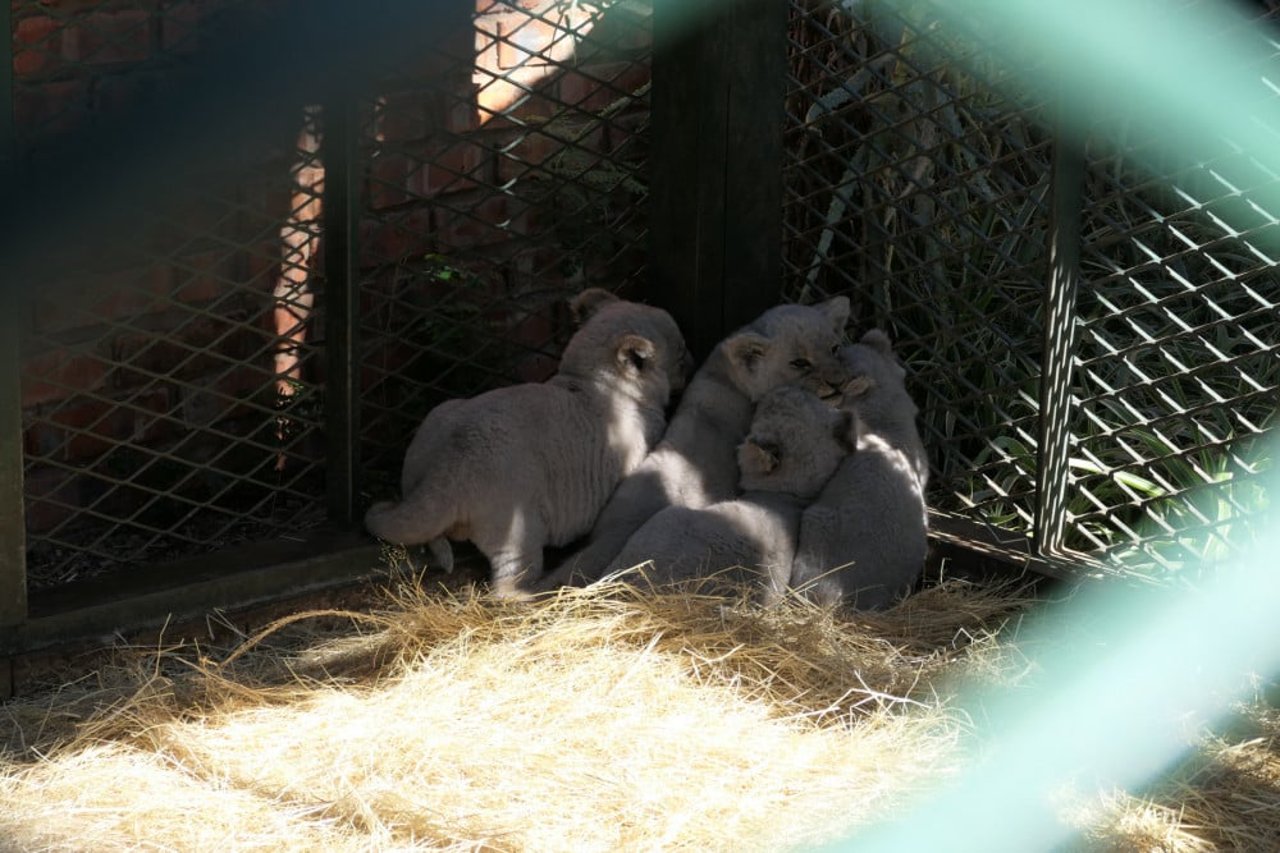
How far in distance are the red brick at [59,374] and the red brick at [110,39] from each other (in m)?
0.91

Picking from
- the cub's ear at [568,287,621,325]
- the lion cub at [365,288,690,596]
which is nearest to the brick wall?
the cub's ear at [568,287,621,325]

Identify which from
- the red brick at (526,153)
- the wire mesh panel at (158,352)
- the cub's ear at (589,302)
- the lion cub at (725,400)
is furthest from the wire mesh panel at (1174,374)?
the wire mesh panel at (158,352)

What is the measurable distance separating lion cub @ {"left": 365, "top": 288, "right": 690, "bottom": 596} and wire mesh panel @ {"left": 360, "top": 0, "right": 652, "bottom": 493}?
39 centimetres

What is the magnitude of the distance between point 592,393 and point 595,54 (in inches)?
47.1

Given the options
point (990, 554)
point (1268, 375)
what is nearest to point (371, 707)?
point (990, 554)

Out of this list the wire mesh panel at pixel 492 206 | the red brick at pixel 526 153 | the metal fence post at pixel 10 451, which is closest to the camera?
the metal fence post at pixel 10 451

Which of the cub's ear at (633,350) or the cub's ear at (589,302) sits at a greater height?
the cub's ear at (589,302)

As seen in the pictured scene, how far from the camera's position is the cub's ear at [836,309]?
18.4 feet

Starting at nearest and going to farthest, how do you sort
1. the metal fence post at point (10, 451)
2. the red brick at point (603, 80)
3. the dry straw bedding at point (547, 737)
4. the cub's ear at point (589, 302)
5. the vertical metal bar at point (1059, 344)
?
the dry straw bedding at point (547, 737) < the metal fence post at point (10, 451) < the vertical metal bar at point (1059, 344) < the cub's ear at point (589, 302) < the red brick at point (603, 80)

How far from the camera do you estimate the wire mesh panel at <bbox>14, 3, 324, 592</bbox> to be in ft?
16.2

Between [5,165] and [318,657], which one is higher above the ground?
[5,165]

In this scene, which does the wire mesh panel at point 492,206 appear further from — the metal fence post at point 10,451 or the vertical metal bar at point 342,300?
the metal fence post at point 10,451

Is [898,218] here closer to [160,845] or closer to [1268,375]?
[1268,375]

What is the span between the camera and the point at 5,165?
439cm
